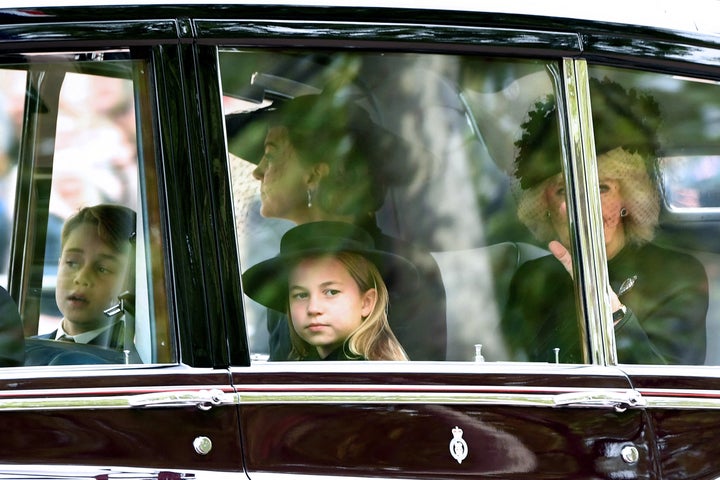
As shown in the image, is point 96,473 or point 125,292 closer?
point 96,473

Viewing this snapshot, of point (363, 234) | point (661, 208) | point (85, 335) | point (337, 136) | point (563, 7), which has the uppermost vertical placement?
point (563, 7)

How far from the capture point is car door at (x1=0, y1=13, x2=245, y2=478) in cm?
257

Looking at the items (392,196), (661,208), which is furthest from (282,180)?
(661,208)

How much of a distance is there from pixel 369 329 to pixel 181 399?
475 millimetres

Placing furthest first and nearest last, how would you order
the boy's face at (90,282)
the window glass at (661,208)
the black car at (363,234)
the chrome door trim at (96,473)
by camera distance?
the window glass at (661,208)
the boy's face at (90,282)
the black car at (363,234)
the chrome door trim at (96,473)

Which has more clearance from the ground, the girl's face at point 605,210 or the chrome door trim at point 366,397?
the girl's face at point 605,210

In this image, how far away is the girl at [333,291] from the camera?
2807 mm

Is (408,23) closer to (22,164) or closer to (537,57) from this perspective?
(537,57)

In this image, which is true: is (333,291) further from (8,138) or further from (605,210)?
(8,138)

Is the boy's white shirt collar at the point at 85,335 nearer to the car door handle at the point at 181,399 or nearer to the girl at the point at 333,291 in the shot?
the car door handle at the point at 181,399

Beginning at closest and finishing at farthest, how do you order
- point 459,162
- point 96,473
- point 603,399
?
1. point 96,473
2. point 603,399
3. point 459,162

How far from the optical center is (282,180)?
9.23ft

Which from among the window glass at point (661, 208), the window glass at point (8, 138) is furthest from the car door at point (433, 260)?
the window glass at point (8, 138)

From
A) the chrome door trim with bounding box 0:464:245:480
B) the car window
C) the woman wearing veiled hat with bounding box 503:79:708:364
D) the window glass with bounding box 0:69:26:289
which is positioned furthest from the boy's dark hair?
the woman wearing veiled hat with bounding box 503:79:708:364
